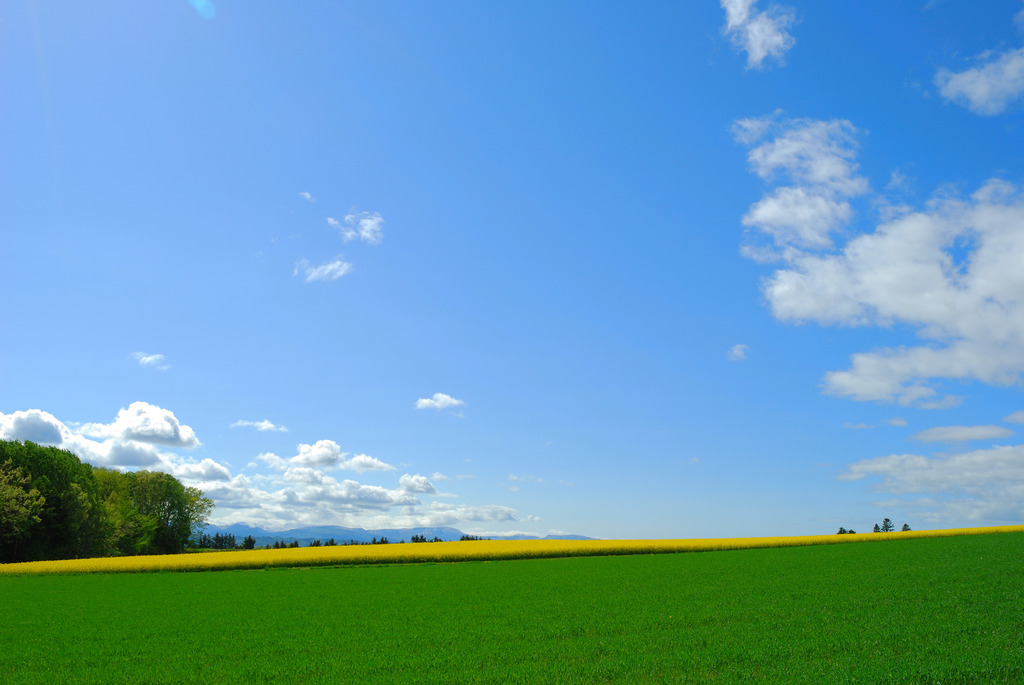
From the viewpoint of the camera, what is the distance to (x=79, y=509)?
2501 inches

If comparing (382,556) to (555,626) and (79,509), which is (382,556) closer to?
(555,626)

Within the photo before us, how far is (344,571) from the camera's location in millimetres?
37469

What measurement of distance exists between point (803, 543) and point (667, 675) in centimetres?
4335

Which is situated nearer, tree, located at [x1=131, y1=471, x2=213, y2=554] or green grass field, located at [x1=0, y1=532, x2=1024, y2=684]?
green grass field, located at [x1=0, y1=532, x2=1024, y2=684]

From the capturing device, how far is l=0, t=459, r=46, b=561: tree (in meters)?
54.7

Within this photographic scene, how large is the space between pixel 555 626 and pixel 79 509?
222 ft

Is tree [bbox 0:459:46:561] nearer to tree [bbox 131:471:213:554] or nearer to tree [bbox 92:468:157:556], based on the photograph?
tree [bbox 92:468:157:556]

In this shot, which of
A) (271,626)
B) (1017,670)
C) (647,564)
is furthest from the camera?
(647,564)

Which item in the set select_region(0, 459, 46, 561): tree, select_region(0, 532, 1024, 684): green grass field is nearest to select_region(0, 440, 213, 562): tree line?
select_region(0, 459, 46, 561): tree

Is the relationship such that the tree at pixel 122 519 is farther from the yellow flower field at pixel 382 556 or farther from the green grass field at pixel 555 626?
the green grass field at pixel 555 626

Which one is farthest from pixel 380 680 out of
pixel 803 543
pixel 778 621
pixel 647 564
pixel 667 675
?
pixel 803 543

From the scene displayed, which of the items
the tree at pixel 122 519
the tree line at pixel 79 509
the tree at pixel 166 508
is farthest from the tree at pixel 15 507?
the tree at pixel 166 508

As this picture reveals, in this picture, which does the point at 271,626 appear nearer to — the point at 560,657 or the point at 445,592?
the point at 445,592

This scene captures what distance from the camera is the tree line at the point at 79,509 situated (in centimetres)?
5672
